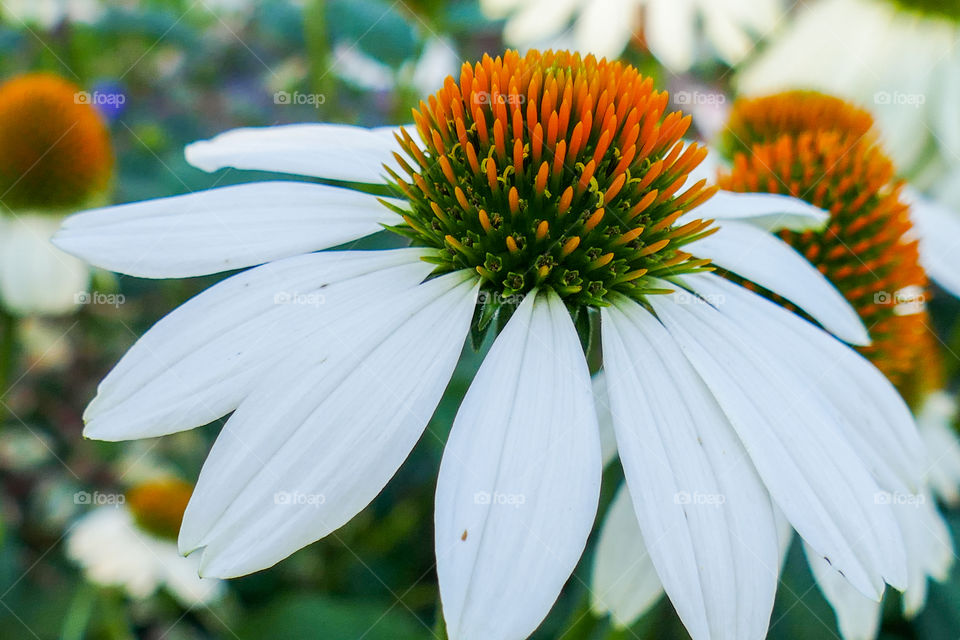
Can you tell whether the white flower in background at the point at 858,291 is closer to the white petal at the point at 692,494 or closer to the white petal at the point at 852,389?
the white petal at the point at 852,389

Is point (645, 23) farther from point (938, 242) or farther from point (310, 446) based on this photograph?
point (310, 446)

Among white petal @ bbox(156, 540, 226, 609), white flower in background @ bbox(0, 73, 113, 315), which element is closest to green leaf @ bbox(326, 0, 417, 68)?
white flower in background @ bbox(0, 73, 113, 315)

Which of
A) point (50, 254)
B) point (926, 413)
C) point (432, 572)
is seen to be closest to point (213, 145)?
point (50, 254)

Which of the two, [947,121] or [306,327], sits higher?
[947,121]

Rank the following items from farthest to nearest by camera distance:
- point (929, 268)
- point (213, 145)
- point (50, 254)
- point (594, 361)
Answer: point (50, 254), point (594, 361), point (929, 268), point (213, 145)

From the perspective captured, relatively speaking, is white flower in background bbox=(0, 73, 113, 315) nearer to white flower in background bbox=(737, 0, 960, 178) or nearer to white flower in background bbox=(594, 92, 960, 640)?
white flower in background bbox=(594, 92, 960, 640)

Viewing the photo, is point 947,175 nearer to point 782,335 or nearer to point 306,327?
point 782,335
